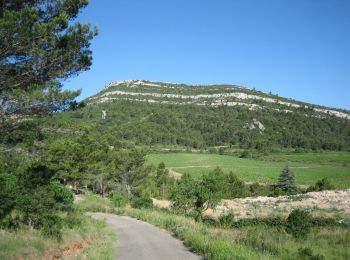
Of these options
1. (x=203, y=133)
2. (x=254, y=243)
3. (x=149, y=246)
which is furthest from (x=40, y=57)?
(x=203, y=133)

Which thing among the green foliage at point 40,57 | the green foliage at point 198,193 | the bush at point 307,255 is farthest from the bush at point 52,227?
the green foliage at point 198,193

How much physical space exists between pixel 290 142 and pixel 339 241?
171606 mm

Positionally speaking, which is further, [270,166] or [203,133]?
[203,133]

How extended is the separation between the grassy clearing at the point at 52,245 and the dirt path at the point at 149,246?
57 cm

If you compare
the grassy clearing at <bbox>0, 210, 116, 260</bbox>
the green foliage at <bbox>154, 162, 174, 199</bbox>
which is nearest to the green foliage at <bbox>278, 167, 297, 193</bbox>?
the green foliage at <bbox>154, 162, 174, 199</bbox>

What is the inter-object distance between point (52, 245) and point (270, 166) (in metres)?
114

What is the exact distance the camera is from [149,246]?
1571 cm

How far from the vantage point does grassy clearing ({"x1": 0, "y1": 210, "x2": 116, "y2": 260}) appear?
40.1 ft

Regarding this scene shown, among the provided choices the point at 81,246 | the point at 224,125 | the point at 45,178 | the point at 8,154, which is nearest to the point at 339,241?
the point at 81,246

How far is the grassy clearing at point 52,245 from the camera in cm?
1223

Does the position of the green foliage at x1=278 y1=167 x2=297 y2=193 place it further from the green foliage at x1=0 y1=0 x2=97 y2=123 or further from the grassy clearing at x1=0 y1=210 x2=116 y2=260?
the green foliage at x1=0 y1=0 x2=97 y2=123

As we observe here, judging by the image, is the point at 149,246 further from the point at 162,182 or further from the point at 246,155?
the point at 246,155

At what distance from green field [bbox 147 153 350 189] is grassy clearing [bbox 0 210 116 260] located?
67119mm

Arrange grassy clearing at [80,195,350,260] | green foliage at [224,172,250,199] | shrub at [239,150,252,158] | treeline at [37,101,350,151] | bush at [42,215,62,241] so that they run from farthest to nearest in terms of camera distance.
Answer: treeline at [37,101,350,151], shrub at [239,150,252,158], green foliage at [224,172,250,199], bush at [42,215,62,241], grassy clearing at [80,195,350,260]
